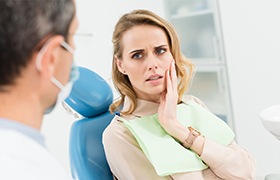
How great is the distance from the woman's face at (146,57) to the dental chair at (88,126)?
0.50ft

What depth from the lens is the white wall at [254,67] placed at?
80.0 inches

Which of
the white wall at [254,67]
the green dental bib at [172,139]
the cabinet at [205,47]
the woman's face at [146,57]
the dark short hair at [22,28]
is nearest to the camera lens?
the dark short hair at [22,28]

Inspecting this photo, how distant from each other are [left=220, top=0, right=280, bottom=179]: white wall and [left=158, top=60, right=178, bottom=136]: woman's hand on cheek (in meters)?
1.05

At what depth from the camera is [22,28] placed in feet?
1.84

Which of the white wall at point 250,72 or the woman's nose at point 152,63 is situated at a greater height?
the woman's nose at point 152,63

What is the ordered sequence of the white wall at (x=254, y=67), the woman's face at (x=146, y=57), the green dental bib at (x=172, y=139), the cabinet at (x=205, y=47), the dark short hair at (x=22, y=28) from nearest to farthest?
the dark short hair at (x=22, y=28)
the green dental bib at (x=172, y=139)
the woman's face at (x=146, y=57)
the white wall at (x=254, y=67)
the cabinet at (x=205, y=47)

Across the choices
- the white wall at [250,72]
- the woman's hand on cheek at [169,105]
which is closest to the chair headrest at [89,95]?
the woman's hand on cheek at [169,105]

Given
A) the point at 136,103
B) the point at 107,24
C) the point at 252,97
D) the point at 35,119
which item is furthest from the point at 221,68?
the point at 35,119

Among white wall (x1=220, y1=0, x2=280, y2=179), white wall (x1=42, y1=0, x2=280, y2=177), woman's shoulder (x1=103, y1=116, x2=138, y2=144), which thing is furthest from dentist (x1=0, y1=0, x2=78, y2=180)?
white wall (x1=220, y1=0, x2=280, y2=179)

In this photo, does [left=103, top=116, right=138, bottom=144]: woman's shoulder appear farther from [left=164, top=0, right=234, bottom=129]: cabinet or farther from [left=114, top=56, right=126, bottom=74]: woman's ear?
[left=164, top=0, right=234, bottom=129]: cabinet

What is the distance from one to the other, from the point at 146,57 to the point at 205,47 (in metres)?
1.39

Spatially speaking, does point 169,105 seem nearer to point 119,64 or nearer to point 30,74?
point 119,64

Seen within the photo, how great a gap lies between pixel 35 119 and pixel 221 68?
6.29ft

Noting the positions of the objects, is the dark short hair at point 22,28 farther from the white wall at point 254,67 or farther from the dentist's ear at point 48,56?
the white wall at point 254,67
